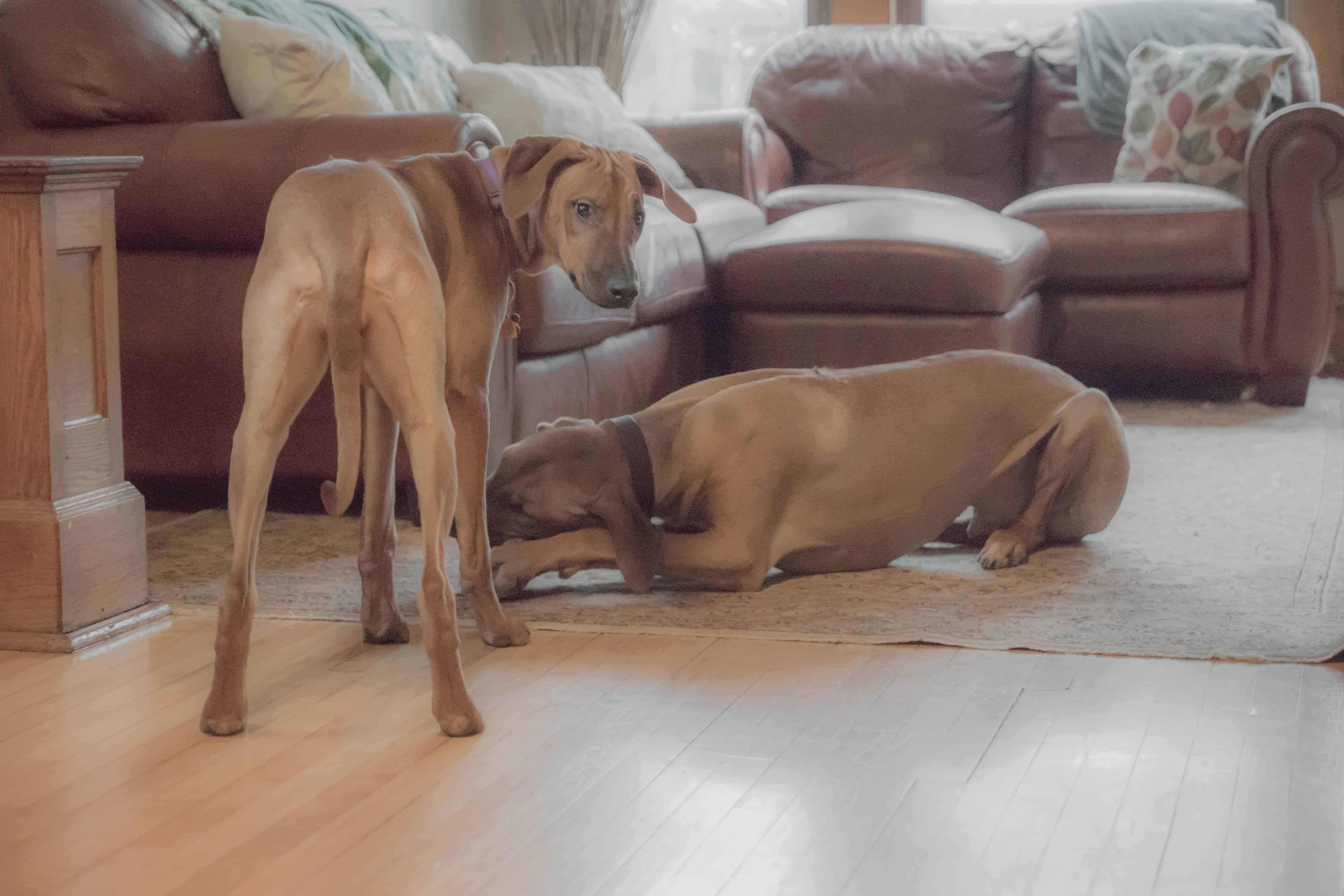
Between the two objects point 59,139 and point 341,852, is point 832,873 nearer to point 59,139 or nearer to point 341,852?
point 341,852

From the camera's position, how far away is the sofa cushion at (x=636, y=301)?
2789 millimetres

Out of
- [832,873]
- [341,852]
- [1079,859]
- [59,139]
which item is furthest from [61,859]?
[59,139]

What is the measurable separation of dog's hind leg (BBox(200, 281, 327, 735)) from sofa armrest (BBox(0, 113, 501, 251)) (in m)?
1.04

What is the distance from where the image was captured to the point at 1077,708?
5.97 feet

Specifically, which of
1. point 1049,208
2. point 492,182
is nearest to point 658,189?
point 492,182

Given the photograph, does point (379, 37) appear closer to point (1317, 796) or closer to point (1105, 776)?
point (1105, 776)

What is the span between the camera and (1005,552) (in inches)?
100

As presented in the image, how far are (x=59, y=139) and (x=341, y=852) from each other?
6.44ft

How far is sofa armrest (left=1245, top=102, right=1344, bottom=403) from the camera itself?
162 inches

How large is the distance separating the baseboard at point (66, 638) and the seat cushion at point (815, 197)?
2.75 m

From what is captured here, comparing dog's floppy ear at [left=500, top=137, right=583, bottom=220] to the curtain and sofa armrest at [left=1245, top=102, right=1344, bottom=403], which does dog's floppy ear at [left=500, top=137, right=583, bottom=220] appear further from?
the curtain

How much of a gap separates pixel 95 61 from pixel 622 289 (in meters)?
1.46

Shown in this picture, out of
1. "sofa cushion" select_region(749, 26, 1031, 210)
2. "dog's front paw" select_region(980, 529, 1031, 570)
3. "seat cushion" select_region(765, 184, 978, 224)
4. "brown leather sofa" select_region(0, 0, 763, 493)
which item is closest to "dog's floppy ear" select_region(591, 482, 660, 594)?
"brown leather sofa" select_region(0, 0, 763, 493)

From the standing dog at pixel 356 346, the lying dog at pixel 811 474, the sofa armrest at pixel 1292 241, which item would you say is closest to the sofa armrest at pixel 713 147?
the sofa armrest at pixel 1292 241
